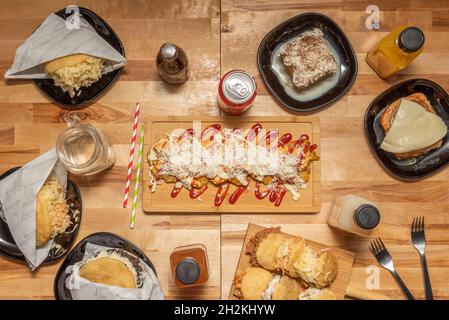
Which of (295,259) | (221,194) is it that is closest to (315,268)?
(295,259)

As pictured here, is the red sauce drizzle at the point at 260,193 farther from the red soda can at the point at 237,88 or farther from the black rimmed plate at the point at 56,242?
the black rimmed plate at the point at 56,242

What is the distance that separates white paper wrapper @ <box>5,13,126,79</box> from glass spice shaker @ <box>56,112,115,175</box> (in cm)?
22

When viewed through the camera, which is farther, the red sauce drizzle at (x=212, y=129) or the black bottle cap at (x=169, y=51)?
the red sauce drizzle at (x=212, y=129)

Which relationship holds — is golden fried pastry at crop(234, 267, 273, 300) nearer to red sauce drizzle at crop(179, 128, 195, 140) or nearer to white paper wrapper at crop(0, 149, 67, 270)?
red sauce drizzle at crop(179, 128, 195, 140)

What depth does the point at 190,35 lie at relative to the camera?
1.70 meters

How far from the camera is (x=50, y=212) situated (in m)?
1.57

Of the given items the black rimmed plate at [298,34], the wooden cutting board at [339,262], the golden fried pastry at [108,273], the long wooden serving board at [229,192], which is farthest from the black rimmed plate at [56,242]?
the black rimmed plate at [298,34]

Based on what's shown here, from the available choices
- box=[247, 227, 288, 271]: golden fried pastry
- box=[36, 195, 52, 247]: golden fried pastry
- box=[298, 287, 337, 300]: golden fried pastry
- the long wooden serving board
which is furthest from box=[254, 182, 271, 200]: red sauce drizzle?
box=[36, 195, 52, 247]: golden fried pastry

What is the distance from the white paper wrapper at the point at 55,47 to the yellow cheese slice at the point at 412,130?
3.35ft

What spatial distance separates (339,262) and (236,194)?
0.45 m

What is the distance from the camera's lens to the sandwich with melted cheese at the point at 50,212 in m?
1.55

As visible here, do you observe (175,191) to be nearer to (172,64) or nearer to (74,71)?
(172,64)

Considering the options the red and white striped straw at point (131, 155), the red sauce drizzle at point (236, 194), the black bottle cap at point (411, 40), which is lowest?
the red sauce drizzle at point (236, 194)
